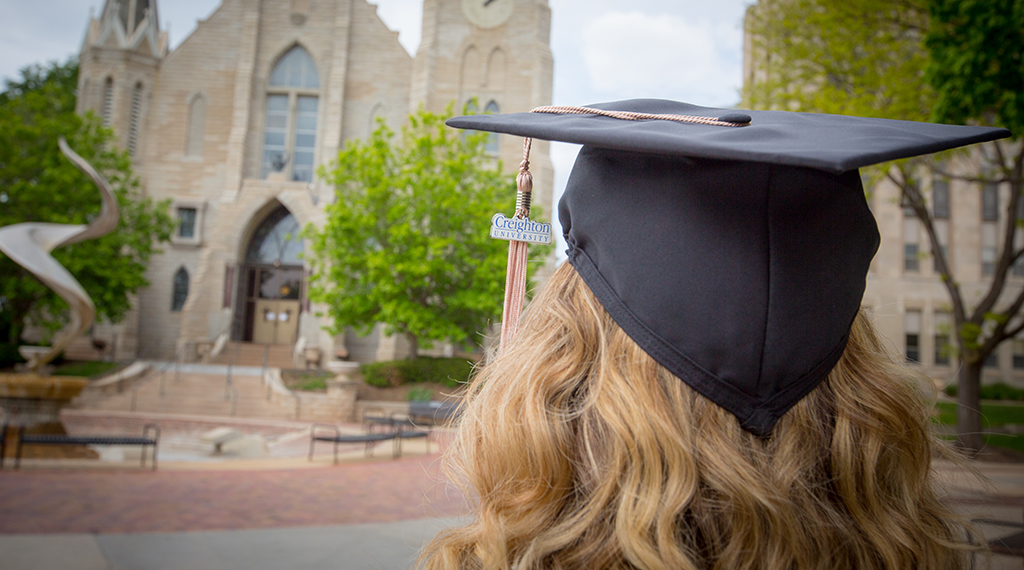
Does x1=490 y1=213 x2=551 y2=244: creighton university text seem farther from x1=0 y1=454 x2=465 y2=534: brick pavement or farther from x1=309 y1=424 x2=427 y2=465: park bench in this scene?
x1=309 y1=424 x2=427 y2=465: park bench

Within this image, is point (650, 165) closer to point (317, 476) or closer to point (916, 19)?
point (317, 476)

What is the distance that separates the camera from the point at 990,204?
2914cm

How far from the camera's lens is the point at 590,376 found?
41.4 inches

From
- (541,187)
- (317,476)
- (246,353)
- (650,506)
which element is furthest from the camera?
(541,187)

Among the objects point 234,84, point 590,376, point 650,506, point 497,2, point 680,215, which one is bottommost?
point 650,506

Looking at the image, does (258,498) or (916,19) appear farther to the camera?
(916,19)

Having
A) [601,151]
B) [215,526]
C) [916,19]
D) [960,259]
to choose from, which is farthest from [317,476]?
[960,259]

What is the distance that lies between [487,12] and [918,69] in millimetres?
22259

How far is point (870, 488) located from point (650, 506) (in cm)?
41

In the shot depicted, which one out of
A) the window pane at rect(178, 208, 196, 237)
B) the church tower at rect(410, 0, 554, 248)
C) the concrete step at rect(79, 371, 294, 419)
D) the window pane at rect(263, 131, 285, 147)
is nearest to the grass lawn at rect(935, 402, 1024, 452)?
the church tower at rect(410, 0, 554, 248)

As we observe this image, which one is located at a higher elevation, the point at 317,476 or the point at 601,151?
the point at 601,151

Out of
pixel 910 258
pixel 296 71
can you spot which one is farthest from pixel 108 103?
pixel 910 258

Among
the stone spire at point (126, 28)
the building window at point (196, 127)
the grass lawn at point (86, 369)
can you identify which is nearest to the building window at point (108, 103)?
the stone spire at point (126, 28)

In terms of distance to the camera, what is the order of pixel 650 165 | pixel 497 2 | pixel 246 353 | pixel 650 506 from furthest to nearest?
pixel 497 2
pixel 246 353
pixel 650 165
pixel 650 506
